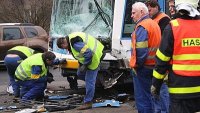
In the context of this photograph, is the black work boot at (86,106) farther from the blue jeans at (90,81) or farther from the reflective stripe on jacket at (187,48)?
the reflective stripe on jacket at (187,48)

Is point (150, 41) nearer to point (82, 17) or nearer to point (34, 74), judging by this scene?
point (34, 74)

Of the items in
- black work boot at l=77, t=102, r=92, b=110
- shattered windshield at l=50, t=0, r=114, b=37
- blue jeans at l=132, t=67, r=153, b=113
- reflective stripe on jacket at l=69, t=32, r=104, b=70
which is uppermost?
shattered windshield at l=50, t=0, r=114, b=37

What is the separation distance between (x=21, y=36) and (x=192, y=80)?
13.0m

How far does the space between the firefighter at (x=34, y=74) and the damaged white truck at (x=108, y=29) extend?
57 cm

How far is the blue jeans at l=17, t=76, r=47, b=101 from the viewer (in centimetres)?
893

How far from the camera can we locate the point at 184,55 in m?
4.42

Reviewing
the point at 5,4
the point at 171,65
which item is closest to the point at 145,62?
the point at 171,65

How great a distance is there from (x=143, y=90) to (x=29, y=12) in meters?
22.7

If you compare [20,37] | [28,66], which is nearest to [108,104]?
[28,66]

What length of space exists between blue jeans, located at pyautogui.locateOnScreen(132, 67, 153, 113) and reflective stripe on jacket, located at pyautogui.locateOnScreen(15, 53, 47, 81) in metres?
3.12

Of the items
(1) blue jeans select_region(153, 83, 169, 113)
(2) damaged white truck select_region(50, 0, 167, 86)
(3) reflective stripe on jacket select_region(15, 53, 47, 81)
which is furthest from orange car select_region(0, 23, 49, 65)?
(1) blue jeans select_region(153, 83, 169, 113)

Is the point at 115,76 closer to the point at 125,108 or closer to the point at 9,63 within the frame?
the point at 125,108

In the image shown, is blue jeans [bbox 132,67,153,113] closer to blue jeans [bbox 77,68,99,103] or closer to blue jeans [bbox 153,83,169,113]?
blue jeans [bbox 153,83,169,113]

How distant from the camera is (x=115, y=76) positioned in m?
9.07
